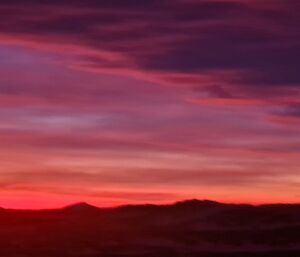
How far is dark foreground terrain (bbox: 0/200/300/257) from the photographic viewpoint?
72438 mm

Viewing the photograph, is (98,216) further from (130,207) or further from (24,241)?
(24,241)

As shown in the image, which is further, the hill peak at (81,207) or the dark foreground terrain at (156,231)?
Answer: the hill peak at (81,207)

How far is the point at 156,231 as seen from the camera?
99938 mm

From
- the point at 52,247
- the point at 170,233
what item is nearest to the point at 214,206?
the point at 170,233

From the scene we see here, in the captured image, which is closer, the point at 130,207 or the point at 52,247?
the point at 52,247

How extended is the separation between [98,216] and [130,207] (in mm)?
7864

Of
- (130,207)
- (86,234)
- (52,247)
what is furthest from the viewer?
(130,207)

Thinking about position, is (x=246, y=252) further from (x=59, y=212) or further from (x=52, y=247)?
(x=59, y=212)

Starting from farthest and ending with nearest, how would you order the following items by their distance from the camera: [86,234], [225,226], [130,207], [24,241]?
1. [130,207]
2. [225,226]
3. [86,234]
4. [24,241]

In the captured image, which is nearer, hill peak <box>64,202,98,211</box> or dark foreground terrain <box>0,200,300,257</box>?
dark foreground terrain <box>0,200,300,257</box>

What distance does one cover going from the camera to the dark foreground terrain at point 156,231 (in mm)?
72438

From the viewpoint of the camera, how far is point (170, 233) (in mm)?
98688

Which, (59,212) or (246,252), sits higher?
(59,212)

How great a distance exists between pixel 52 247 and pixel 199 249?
1158 centimetres
